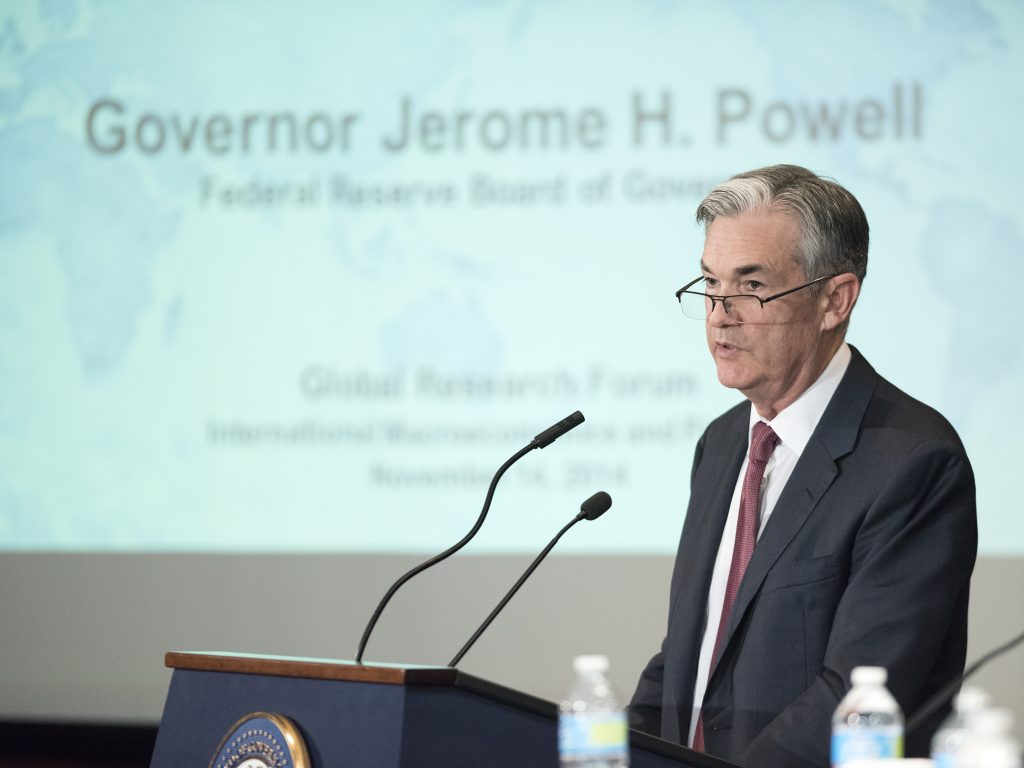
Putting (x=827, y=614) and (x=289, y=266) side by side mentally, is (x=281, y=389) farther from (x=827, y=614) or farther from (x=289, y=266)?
(x=827, y=614)

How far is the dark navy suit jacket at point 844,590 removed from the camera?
230 cm

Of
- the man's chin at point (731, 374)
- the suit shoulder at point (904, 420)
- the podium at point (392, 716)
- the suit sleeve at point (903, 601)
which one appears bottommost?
the podium at point (392, 716)

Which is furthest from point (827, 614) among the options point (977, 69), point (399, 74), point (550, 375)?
point (399, 74)

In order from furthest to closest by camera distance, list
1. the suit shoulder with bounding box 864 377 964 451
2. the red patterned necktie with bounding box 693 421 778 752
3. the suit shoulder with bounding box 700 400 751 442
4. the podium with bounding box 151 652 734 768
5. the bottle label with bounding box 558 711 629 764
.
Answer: the suit shoulder with bounding box 700 400 751 442 → the red patterned necktie with bounding box 693 421 778 752 → the suit shoulder with bounding box 864 377 964 451 → the podium with bounding box 151 652 734 768 → the bottle label with bounding box 558 711 629 764

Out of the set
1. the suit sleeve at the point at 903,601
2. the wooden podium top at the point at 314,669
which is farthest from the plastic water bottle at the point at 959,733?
the suit sleeve at the point at 903,601

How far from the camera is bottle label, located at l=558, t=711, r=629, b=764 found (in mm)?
1620

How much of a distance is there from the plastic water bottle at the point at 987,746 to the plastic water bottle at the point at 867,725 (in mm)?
251

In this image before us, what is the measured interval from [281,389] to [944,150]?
2352 millimetres

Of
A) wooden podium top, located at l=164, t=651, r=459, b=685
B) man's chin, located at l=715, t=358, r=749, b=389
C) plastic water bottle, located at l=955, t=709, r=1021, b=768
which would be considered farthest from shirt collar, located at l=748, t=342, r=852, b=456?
plastic water bottle, located at l=955, t=709, r=1021, b=768

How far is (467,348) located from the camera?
177 inches

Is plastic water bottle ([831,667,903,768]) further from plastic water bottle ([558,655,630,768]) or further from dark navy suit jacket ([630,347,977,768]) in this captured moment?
dark navy suit jacket ([630,347,977,768])

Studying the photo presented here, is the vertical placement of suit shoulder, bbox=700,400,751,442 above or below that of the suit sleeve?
above

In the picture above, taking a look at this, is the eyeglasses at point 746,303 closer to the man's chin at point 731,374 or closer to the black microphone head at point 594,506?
the man's chin at point 731,374

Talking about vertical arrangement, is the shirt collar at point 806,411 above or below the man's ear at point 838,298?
below
